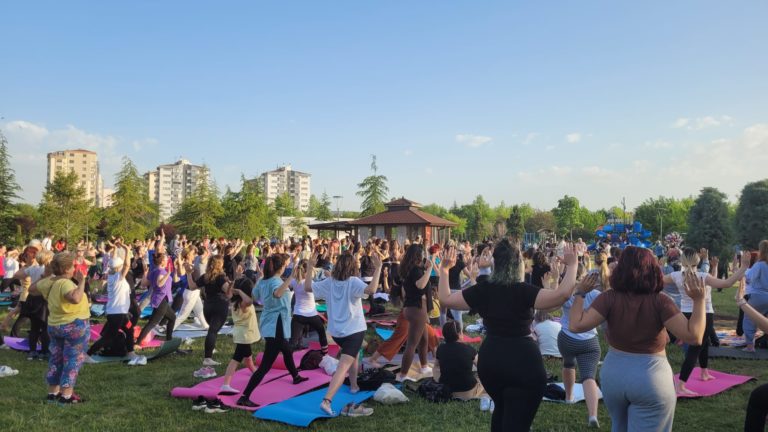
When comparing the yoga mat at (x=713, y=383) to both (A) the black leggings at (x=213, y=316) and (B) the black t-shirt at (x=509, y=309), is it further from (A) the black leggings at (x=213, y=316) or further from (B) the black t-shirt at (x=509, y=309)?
(A) the black leggings at (x=213, y=316)

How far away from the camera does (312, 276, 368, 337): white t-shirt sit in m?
A: 6.13

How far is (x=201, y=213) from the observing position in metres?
39.6

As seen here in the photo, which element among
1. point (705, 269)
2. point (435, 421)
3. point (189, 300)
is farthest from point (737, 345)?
point (189, 300)

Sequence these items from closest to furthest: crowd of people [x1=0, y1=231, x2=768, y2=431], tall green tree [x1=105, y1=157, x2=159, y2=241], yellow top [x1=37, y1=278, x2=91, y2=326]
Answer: crowd of people [x1=0, y1=231, x2=768, y2=431], yellow top [x1=37, y1=278, x2=91, y2=326], tall green tree [x1=105, y1=157, x2=159, y2=241]

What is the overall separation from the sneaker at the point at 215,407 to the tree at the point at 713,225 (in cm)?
3336

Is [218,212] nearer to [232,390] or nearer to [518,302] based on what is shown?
[232,390]

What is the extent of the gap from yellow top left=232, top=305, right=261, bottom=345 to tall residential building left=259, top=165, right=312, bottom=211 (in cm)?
16495

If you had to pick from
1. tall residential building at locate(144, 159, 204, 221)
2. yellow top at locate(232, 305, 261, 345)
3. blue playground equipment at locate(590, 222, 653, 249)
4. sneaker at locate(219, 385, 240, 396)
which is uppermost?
tall residential building at locate(144, 159, 204, 221)

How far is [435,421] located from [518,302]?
2.89 meters

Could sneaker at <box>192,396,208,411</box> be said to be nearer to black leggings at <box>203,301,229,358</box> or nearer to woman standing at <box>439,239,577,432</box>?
black leggings at <box>203,301,229,358</box>

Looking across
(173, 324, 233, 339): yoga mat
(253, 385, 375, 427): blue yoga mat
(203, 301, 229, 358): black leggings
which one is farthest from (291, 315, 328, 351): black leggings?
(173, 324, 233, 339): yoga mat

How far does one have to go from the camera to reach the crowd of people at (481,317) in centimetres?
→ 339

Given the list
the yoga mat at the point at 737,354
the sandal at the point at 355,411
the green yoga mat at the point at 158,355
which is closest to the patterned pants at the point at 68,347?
the green yoga mat at the point at 158,355

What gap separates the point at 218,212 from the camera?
133 ft
